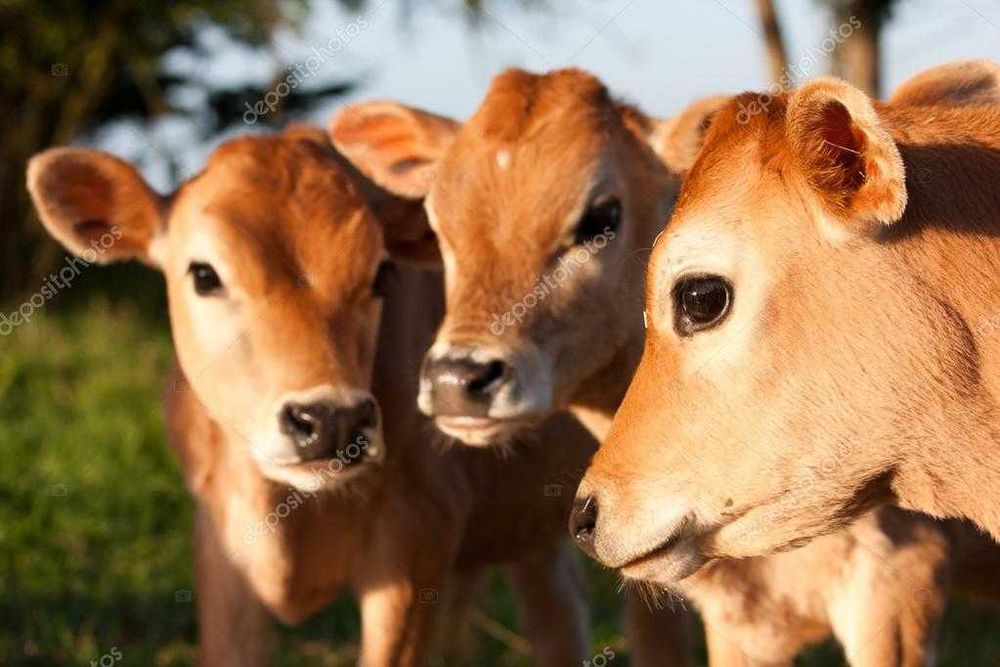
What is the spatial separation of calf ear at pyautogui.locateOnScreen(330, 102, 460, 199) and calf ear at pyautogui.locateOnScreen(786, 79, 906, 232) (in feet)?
8.51

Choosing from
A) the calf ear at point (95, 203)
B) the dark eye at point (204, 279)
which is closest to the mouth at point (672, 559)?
the dark eye at point (204, 279)

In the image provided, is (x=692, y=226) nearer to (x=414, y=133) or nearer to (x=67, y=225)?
(x=414, y=133)

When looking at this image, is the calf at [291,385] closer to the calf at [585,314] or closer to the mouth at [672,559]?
the calf at [585,314]

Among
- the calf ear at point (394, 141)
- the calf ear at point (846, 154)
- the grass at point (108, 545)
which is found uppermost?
the calf ear at point (846, 154)

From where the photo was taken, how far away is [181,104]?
1473 cm

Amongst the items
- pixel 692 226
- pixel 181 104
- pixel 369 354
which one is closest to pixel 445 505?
pixel 369 354

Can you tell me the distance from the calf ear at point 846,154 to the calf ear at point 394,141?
102 inches

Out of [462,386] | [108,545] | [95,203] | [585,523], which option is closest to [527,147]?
[462,386]

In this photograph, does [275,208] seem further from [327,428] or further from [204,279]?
[327,428]

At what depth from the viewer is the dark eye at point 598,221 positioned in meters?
5.70

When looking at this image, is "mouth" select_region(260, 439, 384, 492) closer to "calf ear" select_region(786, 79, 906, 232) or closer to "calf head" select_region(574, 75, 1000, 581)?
"calf head" select_region(574, 75, 1000, 581)

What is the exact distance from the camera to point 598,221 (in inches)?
226

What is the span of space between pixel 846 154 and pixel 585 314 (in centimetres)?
181

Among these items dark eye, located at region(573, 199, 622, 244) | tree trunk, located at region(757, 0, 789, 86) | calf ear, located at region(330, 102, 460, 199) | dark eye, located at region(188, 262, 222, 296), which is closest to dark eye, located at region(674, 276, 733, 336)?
dark eye, located at region(573, 199, 622, 244)
